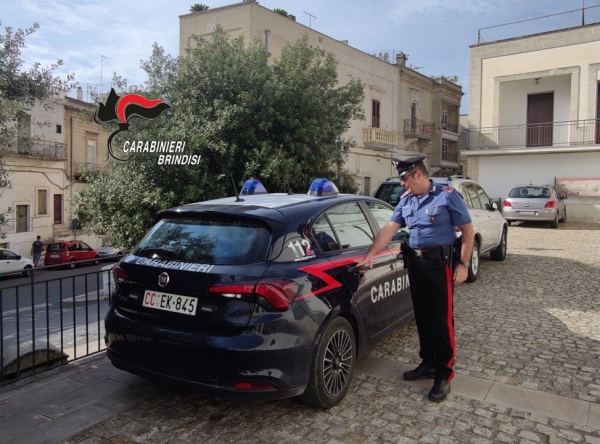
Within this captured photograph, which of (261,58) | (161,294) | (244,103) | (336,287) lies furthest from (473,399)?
(261,58)

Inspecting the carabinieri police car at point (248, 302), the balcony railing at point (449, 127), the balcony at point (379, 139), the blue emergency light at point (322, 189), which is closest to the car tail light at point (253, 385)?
the carabinieri police car at point (248, 302)

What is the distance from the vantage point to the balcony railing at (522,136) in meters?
21.5

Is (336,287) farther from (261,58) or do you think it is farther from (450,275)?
(261,58)

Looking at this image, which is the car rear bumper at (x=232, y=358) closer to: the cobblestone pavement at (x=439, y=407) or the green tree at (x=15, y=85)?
the cobblestone pavement at (x=439, y=407)

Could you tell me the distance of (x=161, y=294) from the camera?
3.35m

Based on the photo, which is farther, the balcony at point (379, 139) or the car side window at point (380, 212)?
the balcony at point (379, 139)

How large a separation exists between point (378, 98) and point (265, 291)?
26.5 metres

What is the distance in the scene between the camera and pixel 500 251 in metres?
9.80

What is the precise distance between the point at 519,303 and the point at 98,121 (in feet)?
26.0

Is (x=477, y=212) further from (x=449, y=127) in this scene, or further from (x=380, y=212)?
(x=449, y=127)

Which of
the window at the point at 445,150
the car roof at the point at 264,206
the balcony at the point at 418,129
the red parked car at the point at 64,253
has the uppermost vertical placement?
the balcony at the point at 418,129

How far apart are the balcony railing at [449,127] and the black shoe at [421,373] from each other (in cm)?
3314

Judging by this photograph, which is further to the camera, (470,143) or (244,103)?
(470,143)

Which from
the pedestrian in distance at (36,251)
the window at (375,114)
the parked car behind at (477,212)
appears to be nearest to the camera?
the parked car behind at (477,212)
